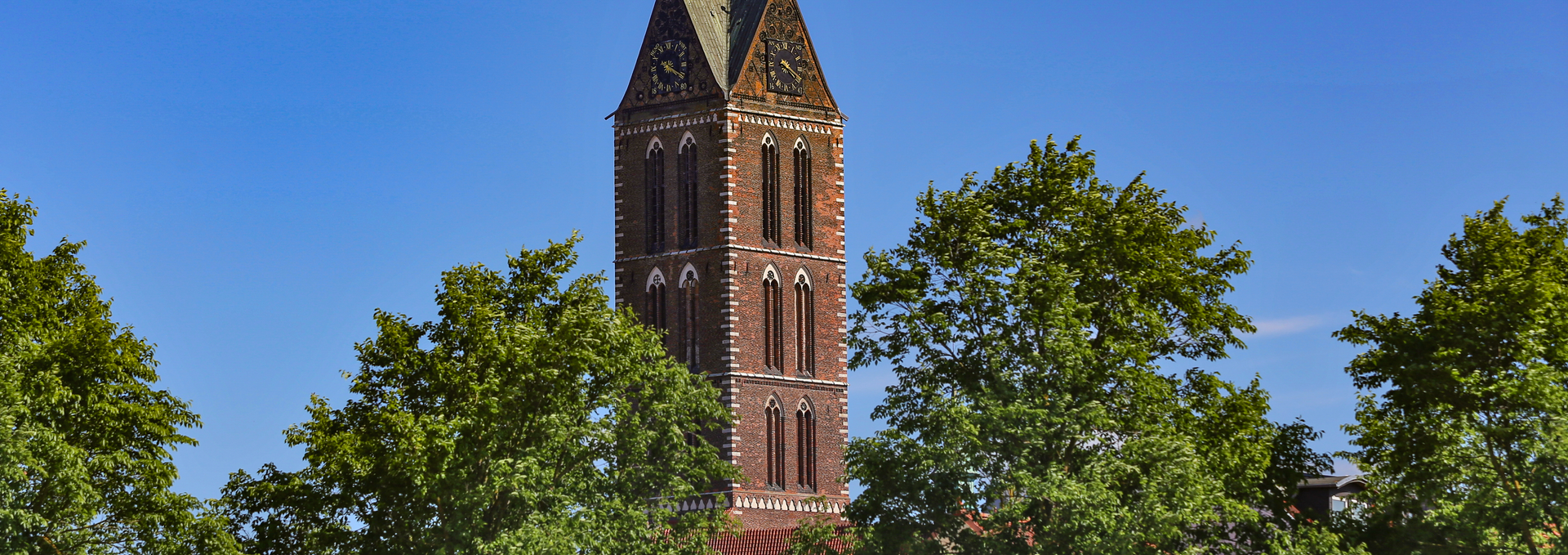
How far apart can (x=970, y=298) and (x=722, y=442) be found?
3467cm

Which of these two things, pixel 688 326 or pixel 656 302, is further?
pixel 656 302

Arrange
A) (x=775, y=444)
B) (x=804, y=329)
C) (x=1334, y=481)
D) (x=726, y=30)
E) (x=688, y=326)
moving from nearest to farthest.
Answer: (x=1334, y=481)
(x=688, y=326)
(x=775, y=444)
(x=804, y=329)
(x=726, y=30)

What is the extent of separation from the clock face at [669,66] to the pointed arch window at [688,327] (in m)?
7.87

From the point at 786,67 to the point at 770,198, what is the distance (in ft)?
17.3

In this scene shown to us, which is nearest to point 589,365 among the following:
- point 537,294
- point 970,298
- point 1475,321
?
point 537,294

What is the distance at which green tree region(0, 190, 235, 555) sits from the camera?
40.6m

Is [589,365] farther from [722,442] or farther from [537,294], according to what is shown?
[722,442]

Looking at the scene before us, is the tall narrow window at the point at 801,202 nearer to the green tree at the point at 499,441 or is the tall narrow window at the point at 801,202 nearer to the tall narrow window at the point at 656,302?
the tall narrow window at the point at 656,302

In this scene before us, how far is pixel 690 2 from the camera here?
3110 inches

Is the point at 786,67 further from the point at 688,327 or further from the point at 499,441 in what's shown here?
the point at 499,441

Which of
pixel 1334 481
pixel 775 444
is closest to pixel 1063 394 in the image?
pixel 1334 481

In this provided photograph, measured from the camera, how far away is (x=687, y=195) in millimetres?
77938

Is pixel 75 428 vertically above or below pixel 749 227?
below

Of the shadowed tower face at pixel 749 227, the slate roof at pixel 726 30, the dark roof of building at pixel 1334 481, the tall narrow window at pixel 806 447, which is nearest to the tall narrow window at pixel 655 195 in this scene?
the shadowed tower face at pixel 749 227
